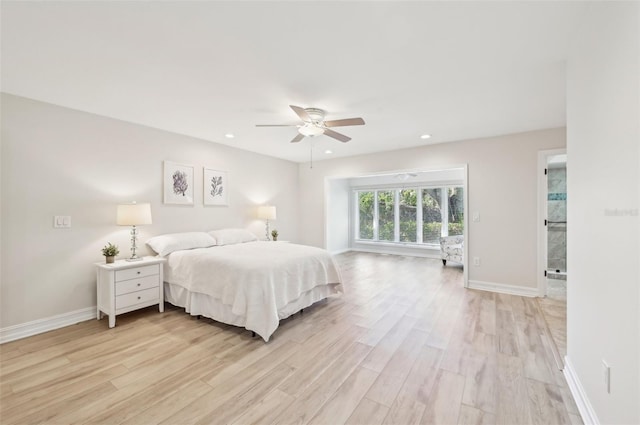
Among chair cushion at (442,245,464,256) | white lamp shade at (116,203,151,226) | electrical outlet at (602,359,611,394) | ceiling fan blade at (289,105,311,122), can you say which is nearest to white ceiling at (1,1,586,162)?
ceiling fan blade at (289,105,311,122)

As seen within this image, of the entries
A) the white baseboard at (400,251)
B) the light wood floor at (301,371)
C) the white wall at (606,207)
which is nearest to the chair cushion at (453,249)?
the white baseboard at (400,251)

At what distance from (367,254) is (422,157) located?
360cm

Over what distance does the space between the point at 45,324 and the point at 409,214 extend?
7.38 metres

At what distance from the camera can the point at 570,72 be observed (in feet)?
6.43

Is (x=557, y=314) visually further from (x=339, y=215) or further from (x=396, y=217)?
(x=339, y=215)

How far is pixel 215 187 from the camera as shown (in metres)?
4.49

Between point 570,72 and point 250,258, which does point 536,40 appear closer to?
point 570,72

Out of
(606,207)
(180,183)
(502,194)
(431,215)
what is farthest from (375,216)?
(606,207)

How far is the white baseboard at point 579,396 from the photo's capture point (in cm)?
148

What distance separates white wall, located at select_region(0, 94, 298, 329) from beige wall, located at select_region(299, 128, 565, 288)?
10.5 feet

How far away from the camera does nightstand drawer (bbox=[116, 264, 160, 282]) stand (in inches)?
116

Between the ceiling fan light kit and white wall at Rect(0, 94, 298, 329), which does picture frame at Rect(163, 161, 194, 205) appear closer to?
white wall at Rect(0, 94, 298, 329)

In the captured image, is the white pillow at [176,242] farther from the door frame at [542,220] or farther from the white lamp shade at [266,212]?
the door frame at [542,220]

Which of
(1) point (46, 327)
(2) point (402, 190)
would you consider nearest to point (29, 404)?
(1) point (46, 327)
